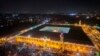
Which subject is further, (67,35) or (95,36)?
(95,36)

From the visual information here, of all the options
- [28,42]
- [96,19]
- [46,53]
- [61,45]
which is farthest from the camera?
[96,19]

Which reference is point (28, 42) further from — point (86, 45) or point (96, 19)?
point (96, 19)

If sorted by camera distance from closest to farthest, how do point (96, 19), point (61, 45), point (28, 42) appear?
point (61, 45), point (28, 42), point (96, 19)

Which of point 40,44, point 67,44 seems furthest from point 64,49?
point 40,44

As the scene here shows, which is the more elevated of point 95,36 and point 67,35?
point 67,35

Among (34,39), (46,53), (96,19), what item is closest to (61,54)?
(46,53)

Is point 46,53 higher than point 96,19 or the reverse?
higher

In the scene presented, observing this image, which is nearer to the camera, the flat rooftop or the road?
the road

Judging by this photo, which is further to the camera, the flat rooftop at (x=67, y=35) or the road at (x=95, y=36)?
the flat rooftop at (x=67, y=35)

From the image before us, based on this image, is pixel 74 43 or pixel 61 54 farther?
pixel 74 43

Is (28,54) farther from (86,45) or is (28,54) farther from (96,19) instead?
(96,19)
